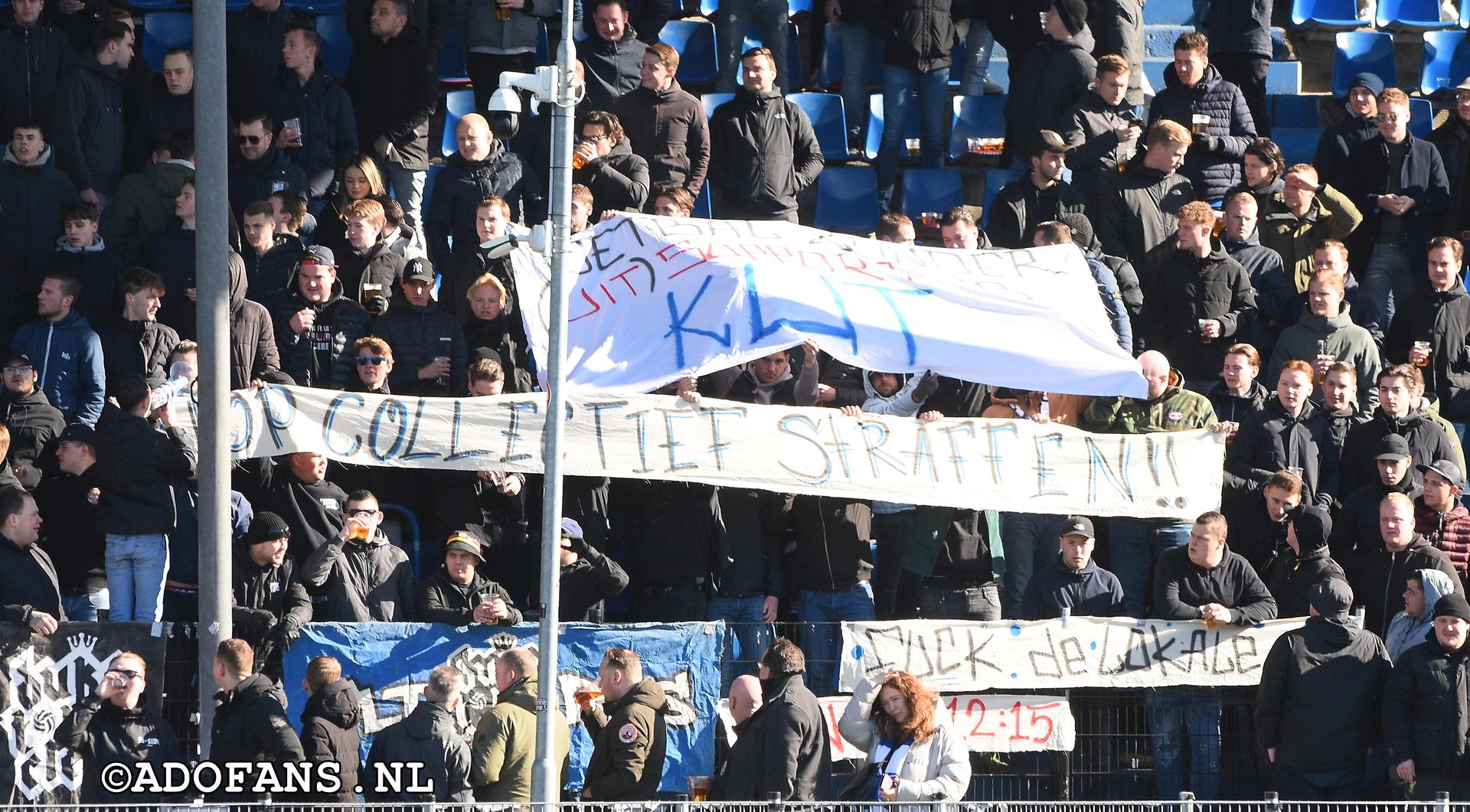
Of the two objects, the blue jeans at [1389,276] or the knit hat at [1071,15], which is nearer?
the blue jeans at [1389,276]

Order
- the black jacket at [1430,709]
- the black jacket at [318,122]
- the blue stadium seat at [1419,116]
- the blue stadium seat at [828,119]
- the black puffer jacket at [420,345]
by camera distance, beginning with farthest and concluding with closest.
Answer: the blue stadium seat at [1419,116]
the blue stadium seat at [828,119]
the black jacket at [318,122]
the black puffer jacket at [420,345]
the black jacket at [1430,709]

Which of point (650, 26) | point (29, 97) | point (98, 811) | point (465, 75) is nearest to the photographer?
point (98, 811)

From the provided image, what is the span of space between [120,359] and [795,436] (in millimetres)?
4719

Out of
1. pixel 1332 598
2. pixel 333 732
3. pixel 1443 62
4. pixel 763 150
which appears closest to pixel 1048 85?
pixel 763 150

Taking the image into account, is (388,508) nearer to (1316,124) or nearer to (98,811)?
(98,811)

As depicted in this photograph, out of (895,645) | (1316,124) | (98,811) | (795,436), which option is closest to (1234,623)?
(895,645)

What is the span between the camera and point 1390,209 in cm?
1664

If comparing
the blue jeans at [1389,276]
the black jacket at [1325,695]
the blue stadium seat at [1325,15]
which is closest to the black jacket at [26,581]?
the black jacket at [1325,695]

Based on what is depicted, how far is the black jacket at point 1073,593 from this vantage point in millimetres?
12586

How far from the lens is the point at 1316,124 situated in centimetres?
2000

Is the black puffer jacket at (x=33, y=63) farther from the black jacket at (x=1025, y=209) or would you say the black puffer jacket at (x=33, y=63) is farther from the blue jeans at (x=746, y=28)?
the black jacket at (x=1025, y=209)

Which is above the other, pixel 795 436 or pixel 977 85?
pixel 977 85

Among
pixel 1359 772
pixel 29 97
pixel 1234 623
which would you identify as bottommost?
pixel 1359 772

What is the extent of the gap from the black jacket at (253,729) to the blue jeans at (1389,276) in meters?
9.62
